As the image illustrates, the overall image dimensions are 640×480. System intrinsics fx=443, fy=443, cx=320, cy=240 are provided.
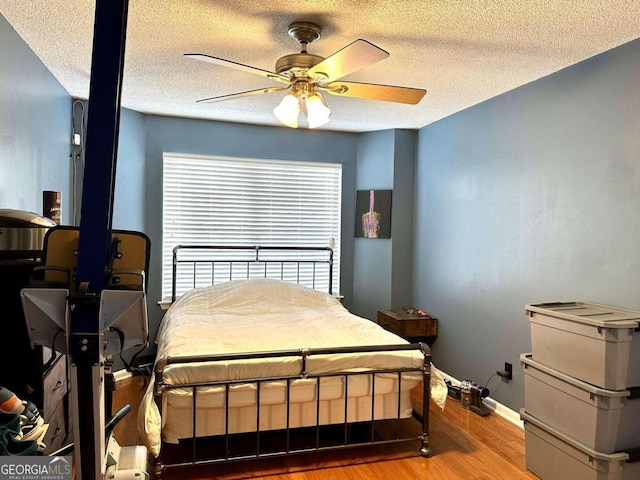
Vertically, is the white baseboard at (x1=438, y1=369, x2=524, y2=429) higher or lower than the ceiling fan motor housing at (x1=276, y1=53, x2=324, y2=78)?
lower

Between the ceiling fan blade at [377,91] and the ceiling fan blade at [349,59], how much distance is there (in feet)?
0.47

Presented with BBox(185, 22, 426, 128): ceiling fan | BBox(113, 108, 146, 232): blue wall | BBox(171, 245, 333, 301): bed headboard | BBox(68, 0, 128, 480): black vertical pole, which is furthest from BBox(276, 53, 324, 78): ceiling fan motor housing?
BBox(171, 245, 333, 301): bed headboard

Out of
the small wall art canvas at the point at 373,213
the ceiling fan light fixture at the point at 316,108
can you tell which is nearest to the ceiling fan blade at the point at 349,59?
the ceiling fan light fixture at the point at 316,108

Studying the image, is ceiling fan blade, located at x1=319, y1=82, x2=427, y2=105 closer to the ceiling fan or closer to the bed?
the ceiling fan

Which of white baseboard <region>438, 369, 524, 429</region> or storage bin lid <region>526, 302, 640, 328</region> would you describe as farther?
white baseboard <region>438, 369, 524, 429</region>

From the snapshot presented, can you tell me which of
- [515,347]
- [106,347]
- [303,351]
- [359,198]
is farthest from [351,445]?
[359,198]

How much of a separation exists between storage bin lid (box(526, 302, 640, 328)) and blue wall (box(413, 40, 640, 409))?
98 mm

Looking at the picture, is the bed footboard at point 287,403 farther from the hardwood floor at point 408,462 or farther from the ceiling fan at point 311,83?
the ceiling fan at point 311,83

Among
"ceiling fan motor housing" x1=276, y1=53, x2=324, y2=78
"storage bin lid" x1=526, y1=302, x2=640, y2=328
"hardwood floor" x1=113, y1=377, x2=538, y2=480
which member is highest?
"ceiling fan motor housing" x1=276, y1=53, x2=324, y2=78

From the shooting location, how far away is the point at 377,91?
231 centimetres

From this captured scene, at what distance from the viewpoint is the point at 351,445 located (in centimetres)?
255

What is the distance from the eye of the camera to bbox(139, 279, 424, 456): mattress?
2.33m

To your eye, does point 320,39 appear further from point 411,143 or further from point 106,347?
point 411,143

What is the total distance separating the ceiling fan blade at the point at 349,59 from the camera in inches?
69.0
